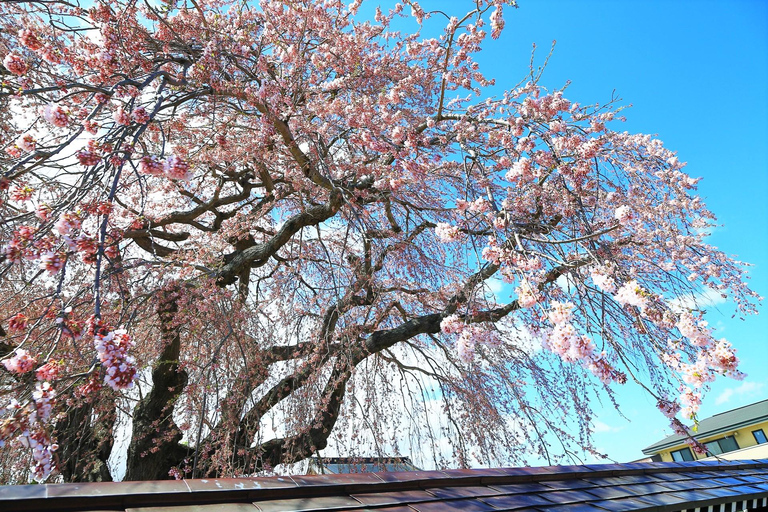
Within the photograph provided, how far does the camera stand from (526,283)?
2.71m

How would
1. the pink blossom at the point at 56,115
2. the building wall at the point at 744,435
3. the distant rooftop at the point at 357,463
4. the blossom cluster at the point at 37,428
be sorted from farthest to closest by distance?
the building wall at the point at 744,435, the distant rooftop at the point at 357,463, the pink blossom at the point at 56,115, the blossom cluster at the point at 37,428

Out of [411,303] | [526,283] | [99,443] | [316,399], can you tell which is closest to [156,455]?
[99,443]

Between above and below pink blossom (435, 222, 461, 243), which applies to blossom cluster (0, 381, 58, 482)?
below

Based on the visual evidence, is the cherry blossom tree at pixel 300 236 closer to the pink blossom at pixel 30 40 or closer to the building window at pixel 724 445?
the pink blossom at pixel 30 40

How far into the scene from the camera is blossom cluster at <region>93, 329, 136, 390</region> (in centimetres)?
193

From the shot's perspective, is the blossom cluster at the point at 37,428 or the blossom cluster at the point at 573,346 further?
the blossom cluster at the point at 573,346

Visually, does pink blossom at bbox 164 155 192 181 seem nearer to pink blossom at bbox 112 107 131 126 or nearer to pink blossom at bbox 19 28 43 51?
pink blossom at bbox 112 107 131 126

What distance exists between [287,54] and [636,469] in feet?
16.4

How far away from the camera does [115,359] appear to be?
1.96 m

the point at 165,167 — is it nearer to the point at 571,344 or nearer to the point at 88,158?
the point at 88,158

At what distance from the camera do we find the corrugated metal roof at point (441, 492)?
1594 mm

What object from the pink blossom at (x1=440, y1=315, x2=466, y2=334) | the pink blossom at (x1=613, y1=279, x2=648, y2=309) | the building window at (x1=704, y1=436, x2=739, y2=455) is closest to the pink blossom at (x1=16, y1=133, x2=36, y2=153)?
the pink blossom at (x1=440, y1=315, x2=466, y2=334)

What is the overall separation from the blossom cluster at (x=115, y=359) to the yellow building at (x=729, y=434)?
16.7m

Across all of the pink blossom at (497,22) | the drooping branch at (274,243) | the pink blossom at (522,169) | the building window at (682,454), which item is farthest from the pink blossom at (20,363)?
the building window at (682,454)
